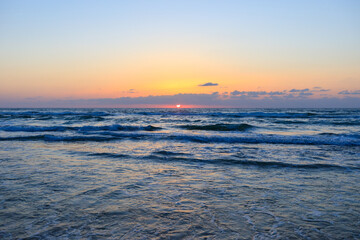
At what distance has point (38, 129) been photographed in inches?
776

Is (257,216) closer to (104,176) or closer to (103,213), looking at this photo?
(103,213)

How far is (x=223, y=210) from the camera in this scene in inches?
161

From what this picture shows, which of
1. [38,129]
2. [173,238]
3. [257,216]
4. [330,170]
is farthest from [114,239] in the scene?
[38,129]

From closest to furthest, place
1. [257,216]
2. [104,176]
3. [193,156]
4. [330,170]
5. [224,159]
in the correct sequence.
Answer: [257,216], [104,176], [330,170], [224,159], [193,156]

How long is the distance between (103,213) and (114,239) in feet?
2.91

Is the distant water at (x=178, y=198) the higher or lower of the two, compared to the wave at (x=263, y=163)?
higher

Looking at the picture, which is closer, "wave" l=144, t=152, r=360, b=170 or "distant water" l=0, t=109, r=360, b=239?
"distant water" l=0, t=109, r=360, b=239

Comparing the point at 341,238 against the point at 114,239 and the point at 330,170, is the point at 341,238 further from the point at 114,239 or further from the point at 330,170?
the point at 330,170

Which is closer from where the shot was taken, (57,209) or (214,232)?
(214,232)

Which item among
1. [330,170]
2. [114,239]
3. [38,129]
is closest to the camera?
[114,239]

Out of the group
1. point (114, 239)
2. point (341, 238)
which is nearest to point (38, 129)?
point (114, 239)

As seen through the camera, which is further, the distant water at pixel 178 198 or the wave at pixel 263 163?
the wave at pixel 263 163

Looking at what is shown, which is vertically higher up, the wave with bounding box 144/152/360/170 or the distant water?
the distant water

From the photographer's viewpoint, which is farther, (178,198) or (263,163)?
(263,163)
